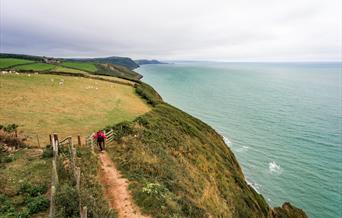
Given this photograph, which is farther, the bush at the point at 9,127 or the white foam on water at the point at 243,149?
the white foam on water at the point at 243,149

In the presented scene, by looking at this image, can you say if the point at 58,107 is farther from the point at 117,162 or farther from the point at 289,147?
the point at 289,147

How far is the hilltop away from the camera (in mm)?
12406

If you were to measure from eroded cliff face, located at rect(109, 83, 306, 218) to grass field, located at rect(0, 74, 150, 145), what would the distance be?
4.55m

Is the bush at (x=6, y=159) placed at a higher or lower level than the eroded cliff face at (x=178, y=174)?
higher

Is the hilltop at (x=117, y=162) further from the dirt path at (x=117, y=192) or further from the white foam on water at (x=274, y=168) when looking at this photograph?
the white foam on water at (x=274, y=168)

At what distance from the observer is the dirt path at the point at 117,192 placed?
40.6ft

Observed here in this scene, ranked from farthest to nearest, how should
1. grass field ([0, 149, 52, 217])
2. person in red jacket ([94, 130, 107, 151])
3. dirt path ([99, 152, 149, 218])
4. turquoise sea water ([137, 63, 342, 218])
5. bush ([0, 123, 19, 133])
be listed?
turquoise sea water ([137, 63, 342, 218]) → bush ([0, 123, 19, 133]) → person in red jacket ([94, 130, 107, 151]) → dirt path ([99, 152, 149, 218]) → grass field ([0, 149, 52, 217])

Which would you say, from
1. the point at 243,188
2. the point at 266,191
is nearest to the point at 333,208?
the point at 266,191

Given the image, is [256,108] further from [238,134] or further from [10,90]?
[10,90]

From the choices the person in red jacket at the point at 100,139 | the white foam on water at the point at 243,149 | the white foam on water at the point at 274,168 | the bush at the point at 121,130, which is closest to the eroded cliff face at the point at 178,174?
the bush at the point at 121,130

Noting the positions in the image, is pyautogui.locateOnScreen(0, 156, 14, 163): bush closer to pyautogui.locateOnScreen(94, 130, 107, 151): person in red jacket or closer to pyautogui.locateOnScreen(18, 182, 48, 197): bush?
pyautogui.locateOnScreen(18, 182, 48, 197): bush

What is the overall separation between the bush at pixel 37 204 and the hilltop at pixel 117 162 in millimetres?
44

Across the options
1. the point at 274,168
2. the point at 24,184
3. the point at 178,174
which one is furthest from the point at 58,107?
the point at 274,168

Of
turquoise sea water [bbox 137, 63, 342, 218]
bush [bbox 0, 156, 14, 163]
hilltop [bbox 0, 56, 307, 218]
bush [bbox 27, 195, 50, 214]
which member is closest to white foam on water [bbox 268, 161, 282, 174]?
turquoise sea water [bbox 137, 63, 342, 218]
